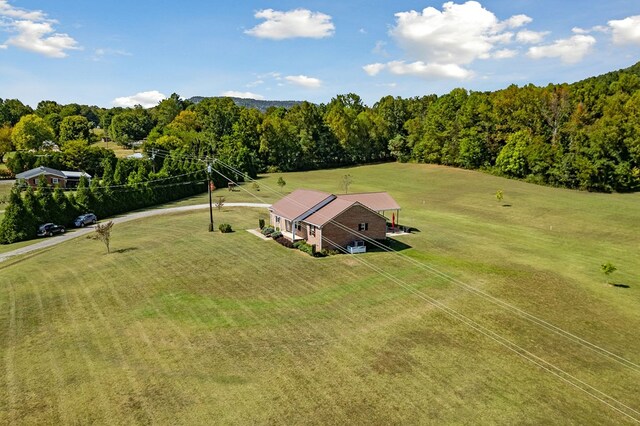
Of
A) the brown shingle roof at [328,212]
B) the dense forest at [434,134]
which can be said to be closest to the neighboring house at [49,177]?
the dense forest at [434,134]

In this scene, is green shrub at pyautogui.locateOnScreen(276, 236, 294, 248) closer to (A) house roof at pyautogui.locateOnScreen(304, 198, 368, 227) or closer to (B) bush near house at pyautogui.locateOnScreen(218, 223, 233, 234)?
(A) house roof at pyautogui.locateOnScreen(304, 198, 368, 227)

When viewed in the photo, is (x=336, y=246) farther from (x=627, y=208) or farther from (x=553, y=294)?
(x=627, y=208)

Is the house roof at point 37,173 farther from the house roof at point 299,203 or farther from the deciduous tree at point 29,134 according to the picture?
the house roof at point 299,203

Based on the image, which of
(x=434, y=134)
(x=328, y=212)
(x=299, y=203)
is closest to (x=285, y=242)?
(x=328, y=212)

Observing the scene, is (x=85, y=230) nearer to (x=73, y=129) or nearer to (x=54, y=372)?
(x=54, y=372)

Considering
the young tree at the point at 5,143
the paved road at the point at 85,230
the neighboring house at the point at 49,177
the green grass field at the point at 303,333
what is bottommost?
the green grass field at the point at 303,333

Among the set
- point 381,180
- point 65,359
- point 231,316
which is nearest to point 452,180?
point 381,180
